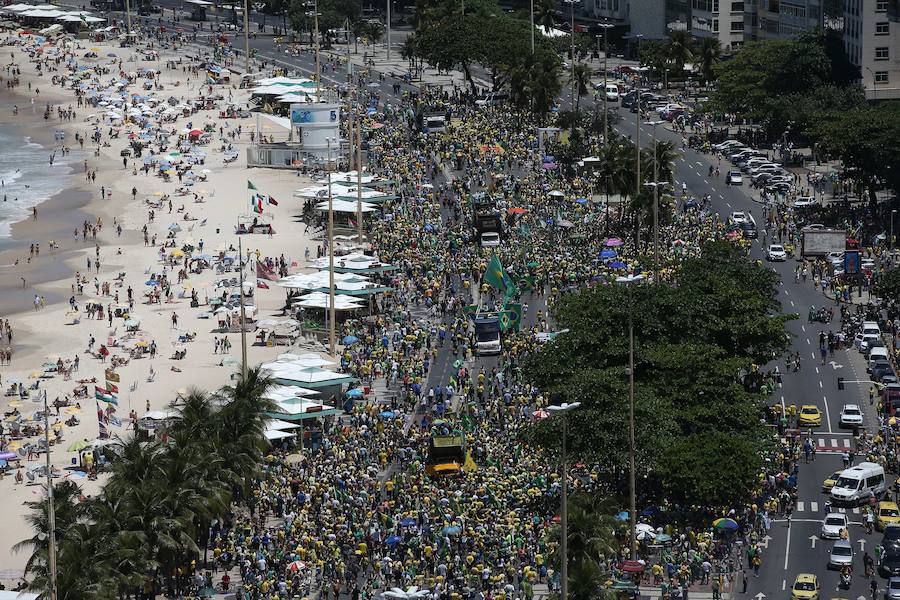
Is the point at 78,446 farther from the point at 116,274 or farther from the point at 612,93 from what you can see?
the point at 612,93

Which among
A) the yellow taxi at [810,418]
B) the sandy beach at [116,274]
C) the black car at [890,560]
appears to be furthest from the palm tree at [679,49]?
the black car at [890,560]

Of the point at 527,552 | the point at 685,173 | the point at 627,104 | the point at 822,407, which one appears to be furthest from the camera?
the point at 627,104

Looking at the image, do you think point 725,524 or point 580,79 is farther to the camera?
point 580,79

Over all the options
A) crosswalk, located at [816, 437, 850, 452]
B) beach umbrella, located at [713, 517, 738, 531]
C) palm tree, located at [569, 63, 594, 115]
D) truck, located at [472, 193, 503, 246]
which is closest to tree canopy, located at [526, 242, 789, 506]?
beach umbrella, located at [713, 517, 738, 531]

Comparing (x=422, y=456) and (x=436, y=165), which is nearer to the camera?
(x=422, y=456)

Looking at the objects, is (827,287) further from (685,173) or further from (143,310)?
(143,310)

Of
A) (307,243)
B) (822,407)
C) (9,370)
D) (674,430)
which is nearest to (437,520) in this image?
(674,430)

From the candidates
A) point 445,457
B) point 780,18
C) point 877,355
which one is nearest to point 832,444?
point 877,355
